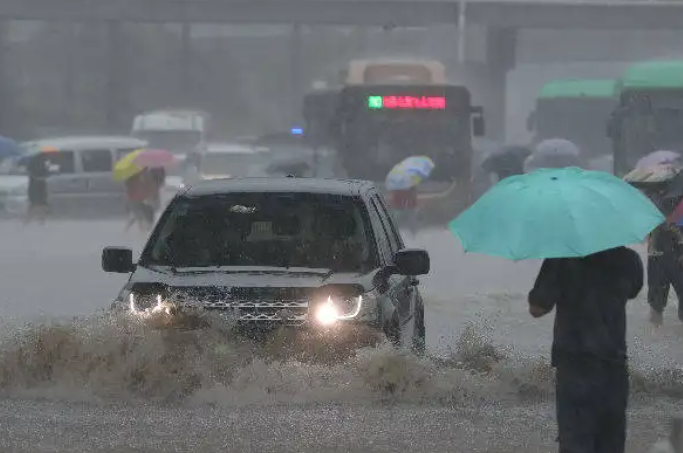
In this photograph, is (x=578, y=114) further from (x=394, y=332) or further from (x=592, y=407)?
(x=592, y=407)

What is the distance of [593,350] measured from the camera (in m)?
6.52

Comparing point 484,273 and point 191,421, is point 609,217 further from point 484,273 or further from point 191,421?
point 484,273

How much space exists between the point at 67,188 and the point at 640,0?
3417cm

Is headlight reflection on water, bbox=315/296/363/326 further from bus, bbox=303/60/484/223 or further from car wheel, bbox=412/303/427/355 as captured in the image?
bus, bbox=303/60/484/223

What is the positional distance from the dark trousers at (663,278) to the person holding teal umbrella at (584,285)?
875 centimetres

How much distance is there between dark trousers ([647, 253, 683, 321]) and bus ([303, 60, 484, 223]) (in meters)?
16.4

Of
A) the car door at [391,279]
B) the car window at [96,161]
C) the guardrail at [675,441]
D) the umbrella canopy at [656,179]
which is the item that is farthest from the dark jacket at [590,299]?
the car window at [96,161]

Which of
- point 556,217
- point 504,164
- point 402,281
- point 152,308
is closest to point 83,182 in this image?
point 504,164

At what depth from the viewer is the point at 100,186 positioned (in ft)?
119

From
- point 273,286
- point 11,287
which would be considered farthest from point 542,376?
point 11,287

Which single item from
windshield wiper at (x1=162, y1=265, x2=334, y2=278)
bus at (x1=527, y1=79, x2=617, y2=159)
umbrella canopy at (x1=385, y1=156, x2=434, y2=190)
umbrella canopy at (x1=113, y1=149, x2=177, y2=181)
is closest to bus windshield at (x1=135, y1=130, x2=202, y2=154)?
bus at (x1=527, y1=79, x2=617, y2=159)

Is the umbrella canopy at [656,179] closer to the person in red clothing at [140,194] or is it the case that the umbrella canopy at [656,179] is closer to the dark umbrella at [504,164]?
the person in red clothing at [140,194]

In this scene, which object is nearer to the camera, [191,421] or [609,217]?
[609,217]

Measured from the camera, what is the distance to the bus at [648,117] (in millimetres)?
30469
